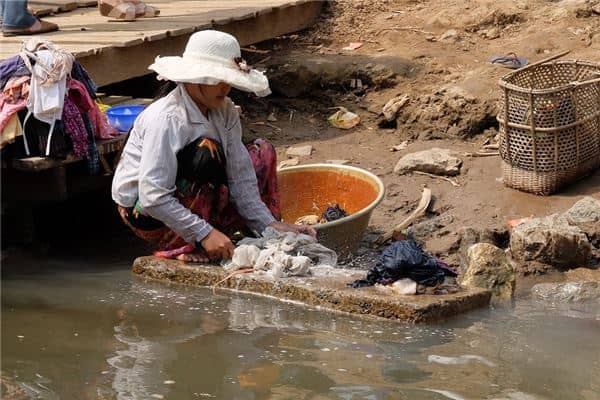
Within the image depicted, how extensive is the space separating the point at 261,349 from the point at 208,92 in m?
1.34

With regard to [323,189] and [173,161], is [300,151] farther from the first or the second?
[173,161]

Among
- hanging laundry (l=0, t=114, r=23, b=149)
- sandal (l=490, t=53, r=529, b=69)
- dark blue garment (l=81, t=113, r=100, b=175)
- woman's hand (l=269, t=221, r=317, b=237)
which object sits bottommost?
woman's hand (l=269, t=221, r=317, b=237)

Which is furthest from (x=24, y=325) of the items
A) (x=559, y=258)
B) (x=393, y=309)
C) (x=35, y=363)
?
(x=559, y=258)

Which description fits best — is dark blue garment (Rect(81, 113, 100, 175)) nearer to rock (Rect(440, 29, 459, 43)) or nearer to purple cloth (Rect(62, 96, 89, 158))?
purple cloth (Rect(62, 96, 89, 158))

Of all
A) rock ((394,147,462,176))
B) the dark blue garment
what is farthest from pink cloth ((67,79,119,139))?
rock ((394,147,462,176))

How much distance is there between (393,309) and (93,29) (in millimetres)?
4290

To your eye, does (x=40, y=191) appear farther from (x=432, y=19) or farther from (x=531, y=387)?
(x=432, y=19)

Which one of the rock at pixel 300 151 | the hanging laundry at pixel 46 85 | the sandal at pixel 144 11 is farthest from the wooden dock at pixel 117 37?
the rock at pixel 300 151

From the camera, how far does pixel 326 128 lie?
866 cm

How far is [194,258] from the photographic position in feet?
19.0

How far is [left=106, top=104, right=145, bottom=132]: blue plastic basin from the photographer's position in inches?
267

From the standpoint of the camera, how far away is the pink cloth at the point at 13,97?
6.02 m

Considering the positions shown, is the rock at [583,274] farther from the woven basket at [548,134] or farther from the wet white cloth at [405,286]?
the wet white cloth at [405,286]

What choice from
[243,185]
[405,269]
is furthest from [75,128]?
[405,269]
